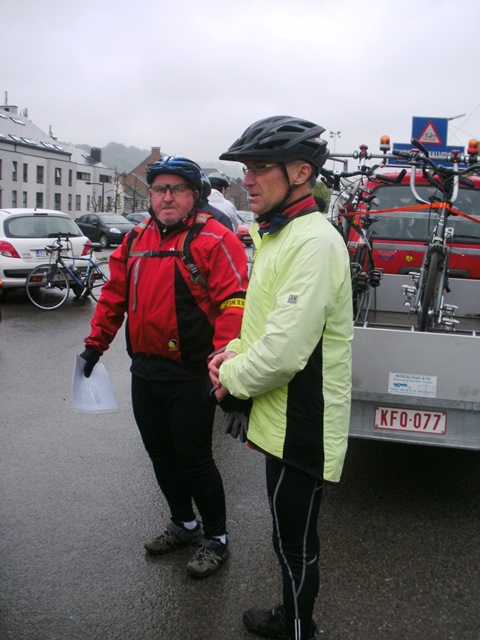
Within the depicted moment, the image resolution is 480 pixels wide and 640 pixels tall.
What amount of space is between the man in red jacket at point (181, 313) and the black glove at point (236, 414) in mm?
375

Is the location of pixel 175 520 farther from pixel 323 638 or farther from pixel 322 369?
pixel 322 369

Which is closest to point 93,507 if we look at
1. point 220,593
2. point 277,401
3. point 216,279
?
point 220,593

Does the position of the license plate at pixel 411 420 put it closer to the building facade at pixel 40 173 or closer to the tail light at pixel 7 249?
the tail light at pixel 7 249

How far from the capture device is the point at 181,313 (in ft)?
10.3

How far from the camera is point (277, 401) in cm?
241

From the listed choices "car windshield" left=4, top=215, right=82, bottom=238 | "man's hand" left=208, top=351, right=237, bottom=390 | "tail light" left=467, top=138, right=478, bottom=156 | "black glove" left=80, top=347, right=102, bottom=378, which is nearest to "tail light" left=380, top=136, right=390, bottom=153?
"tail light" left=467, top=138, right=478, bottom=156

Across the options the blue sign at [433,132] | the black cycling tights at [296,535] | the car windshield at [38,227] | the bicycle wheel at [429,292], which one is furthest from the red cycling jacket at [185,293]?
the car windshield at [38,227]

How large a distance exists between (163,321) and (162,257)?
0.30m

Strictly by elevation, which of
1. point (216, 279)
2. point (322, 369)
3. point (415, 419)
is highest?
point (216, 279)

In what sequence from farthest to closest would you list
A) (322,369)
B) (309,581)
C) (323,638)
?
1. (323,638)
2. (309,581)
3. (322,369)

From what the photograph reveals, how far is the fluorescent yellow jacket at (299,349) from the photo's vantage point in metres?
2.25

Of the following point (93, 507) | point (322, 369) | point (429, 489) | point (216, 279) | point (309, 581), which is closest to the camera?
point (322, 369)

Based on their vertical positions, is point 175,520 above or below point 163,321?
below

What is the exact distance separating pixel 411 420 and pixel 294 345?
1751 mm
